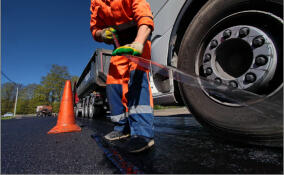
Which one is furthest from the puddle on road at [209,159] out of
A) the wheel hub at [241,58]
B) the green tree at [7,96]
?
the green tree at [7,96]

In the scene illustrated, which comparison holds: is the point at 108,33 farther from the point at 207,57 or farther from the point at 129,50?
the point at 207,57

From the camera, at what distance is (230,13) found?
50.4 inches

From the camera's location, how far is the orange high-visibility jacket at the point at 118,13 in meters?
1.42

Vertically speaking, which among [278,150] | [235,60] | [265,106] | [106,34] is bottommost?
[278,150]

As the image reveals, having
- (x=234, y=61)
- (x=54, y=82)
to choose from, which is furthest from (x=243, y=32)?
(x=54, y=82)

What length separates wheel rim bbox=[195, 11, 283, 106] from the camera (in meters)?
1.06

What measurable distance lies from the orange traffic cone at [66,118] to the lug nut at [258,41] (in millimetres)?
2818

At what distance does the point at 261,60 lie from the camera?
1.08m

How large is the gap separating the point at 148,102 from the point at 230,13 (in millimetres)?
1048

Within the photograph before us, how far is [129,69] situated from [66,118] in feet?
7.03

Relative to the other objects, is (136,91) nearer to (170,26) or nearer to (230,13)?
(170,26)

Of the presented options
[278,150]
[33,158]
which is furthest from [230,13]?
[33,158]

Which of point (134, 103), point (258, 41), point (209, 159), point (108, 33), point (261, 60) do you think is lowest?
point (209, 159)

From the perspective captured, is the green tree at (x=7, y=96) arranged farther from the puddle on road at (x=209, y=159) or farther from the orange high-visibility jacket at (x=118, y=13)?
the puddle on road at (x=209, y=159)
